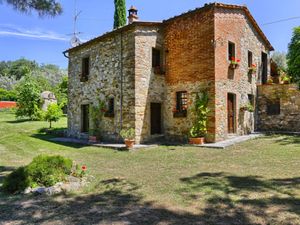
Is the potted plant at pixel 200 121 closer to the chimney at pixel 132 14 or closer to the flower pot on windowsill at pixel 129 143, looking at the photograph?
the flower pot on windowsill at pixel 129 143

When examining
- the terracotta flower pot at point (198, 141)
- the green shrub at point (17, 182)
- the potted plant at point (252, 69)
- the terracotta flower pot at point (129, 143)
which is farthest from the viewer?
the potted plant at point (252, 69)

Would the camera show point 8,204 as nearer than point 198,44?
Yes

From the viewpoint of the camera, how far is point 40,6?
6.44 m

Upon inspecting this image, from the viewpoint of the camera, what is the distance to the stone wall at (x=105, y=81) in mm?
11938

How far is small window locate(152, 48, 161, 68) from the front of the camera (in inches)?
508

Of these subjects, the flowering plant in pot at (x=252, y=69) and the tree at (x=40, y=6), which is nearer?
the tree at (x=40, y=6)

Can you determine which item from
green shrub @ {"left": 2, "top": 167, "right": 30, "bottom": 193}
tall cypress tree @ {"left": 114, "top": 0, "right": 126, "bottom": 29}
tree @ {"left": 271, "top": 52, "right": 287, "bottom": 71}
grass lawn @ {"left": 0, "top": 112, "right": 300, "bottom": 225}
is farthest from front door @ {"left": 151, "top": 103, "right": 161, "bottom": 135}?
tree @ {"left": 271, "top": 52, "right": 287, "bottom": 71}

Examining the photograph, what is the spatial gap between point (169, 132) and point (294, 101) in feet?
23.1

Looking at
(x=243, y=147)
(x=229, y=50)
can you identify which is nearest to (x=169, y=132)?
(x=243, y=147)

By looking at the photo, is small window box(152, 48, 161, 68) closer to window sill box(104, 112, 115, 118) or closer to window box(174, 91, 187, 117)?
window box(174, 91, 187, 117)

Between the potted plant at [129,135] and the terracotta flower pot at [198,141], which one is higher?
the potted plant at [129,135]

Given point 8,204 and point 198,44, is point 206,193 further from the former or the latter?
point 198,44

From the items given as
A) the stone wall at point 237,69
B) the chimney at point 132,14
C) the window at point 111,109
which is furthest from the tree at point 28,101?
the stone wall at point 237,69

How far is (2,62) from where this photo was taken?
8219 centimetres
